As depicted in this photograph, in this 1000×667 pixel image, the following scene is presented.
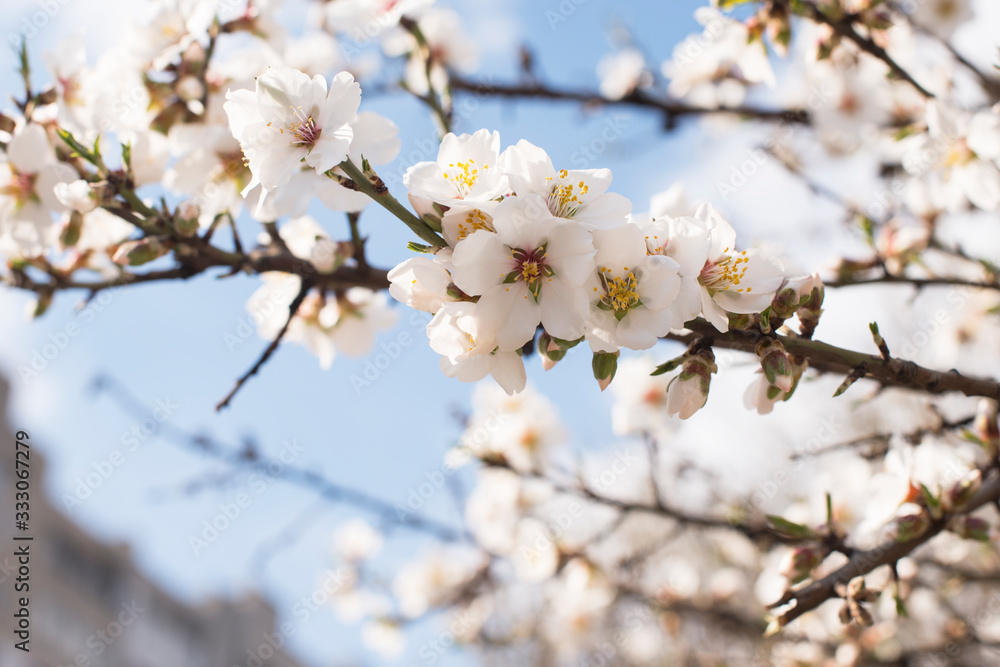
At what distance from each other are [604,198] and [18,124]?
133 centimetres

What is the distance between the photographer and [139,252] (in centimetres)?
124

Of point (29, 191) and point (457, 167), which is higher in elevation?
point (457, 167)

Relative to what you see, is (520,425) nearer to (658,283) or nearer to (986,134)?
(986,134)

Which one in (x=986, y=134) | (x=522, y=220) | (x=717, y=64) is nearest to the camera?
(x=522, y=220)

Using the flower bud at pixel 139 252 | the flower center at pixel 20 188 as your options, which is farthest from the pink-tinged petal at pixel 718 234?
the flower center at pixel 20 188

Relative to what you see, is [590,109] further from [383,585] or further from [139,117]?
[383,585]

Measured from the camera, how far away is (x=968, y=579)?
2430mm

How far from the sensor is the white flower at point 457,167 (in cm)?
89

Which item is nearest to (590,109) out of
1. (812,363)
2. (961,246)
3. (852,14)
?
(852,14)

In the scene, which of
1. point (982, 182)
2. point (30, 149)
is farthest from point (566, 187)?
point (982, 182)

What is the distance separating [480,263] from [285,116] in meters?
0.39

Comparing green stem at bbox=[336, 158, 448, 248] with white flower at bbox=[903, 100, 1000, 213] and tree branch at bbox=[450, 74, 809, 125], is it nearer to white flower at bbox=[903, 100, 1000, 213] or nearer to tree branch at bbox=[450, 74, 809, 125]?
white flower at bbox=[903, 100, 1000, 213]

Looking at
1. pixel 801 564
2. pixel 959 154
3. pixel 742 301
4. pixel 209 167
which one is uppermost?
Result: pixel 742 301

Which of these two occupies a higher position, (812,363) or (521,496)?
(812,363)
